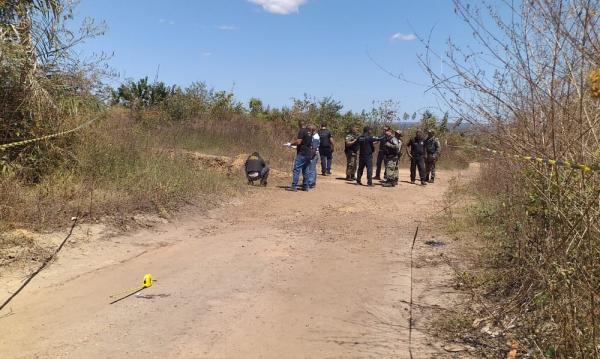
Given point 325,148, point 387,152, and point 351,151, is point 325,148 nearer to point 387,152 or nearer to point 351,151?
point 351,151

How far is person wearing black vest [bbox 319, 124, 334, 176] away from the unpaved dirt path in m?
7.50

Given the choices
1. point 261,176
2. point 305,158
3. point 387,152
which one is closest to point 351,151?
point 387,152

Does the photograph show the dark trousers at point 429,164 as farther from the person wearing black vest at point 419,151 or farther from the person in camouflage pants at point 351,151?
the person in camouflage pants at point 351,151

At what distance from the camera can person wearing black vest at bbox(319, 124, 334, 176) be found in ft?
56.5

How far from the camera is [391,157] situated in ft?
52.2

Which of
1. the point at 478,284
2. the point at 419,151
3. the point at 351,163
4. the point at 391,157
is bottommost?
the point at 478,284

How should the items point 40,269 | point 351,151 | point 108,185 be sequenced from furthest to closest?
point 351,151 → point 108,185 → point 40,269

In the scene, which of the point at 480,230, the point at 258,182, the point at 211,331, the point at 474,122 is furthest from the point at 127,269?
the point at 258,182

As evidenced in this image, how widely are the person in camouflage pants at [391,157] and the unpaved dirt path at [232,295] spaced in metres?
6.03

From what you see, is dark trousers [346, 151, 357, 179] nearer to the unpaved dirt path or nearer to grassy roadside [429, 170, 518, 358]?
grassy roadside [429, 170, 518, 358]

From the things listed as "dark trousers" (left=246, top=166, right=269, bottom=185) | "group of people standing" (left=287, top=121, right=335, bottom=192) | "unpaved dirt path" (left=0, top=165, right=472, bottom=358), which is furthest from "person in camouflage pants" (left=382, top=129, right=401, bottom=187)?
"unpaved dirt path" (left=0, top=165, right=472, bottom=358)

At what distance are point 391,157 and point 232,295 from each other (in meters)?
10.7

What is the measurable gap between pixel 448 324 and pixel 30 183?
6.71 m

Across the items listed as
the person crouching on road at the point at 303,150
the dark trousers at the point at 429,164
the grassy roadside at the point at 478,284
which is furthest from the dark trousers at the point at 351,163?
the grassy roadside at the point at 478,284
